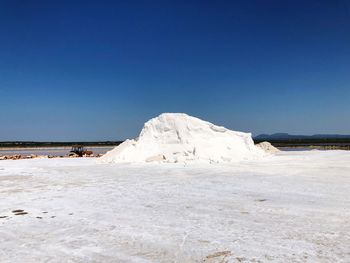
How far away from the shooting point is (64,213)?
870cm

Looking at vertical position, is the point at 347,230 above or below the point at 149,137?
below

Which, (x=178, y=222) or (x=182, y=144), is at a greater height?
(x=182, y=144)

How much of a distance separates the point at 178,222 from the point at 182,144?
18.6 meters

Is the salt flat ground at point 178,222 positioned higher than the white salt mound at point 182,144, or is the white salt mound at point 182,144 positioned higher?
the white salt mound at point 182,144

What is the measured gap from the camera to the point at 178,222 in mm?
7699

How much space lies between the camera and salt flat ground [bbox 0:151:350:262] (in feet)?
18.8

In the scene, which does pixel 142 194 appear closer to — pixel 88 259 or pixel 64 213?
pixel 64 213

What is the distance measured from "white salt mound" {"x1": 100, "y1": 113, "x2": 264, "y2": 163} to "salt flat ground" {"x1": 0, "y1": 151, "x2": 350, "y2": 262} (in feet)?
36.8

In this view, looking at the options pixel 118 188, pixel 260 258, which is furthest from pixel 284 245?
pixel 118 188

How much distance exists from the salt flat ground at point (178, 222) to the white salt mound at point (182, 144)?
11.2 meters

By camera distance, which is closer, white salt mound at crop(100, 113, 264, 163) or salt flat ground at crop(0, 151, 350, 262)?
salt flat ground at crop(0, 151, 350, 262)

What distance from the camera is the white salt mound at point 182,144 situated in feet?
81.9

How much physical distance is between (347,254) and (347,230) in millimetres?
1443

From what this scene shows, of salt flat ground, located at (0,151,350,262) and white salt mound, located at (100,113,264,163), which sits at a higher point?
white salt mound, located at (100,113,264,163)
